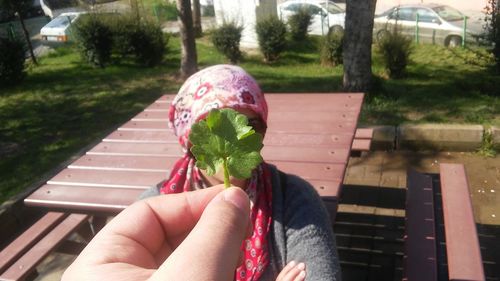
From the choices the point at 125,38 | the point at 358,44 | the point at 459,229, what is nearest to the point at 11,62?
the point at 125,38

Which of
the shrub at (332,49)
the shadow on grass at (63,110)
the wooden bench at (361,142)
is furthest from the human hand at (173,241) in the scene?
the shrub at (332,49)

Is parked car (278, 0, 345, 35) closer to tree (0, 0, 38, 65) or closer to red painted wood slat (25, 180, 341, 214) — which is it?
tree (0, 0, 38, 65)

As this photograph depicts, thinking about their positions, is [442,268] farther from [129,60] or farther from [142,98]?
[129,60]

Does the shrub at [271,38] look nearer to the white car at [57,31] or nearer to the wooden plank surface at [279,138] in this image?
the white car at [57,31]

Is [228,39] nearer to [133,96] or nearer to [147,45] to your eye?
[147,45]

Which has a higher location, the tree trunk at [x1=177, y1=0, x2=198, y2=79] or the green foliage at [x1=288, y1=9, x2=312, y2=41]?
the tree trunk at [x1=177, y1=0, x2=198, y2=79]

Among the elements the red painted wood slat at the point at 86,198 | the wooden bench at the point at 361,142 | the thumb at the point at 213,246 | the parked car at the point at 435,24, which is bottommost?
the parked car at the point at 435,24

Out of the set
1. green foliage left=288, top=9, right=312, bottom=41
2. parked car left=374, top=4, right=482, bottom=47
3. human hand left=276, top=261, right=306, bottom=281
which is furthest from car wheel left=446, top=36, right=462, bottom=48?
human hand left=276, top=261, right=306, bottom=281
